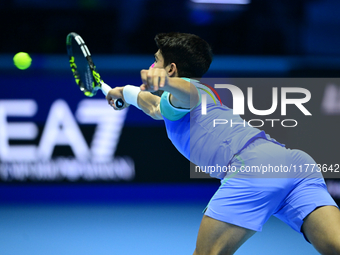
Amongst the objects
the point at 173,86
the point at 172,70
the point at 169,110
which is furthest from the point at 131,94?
the point at 173,86

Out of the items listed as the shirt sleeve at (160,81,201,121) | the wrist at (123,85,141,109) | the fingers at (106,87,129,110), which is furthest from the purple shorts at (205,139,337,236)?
the fingers at (106,87,129,110)

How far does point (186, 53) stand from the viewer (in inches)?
84.7

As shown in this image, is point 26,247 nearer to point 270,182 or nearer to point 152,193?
point 152,193

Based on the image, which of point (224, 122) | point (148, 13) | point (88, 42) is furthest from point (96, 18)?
point (224, 122)

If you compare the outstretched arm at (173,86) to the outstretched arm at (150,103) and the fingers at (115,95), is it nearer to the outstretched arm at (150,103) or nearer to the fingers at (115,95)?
the outstretched arm at (150,103)

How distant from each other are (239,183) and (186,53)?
724 mm

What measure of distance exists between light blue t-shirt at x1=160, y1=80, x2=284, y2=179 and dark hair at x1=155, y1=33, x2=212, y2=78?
0.16 meters

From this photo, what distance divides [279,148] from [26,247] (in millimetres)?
2544

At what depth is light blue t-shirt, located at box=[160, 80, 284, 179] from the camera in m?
1.97

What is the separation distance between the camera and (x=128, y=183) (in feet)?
16.5

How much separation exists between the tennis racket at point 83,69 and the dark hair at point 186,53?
864mm

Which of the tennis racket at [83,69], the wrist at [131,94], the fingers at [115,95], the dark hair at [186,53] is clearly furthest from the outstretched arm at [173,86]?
the tennis racket at [83,69]

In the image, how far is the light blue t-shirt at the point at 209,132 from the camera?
197 cm

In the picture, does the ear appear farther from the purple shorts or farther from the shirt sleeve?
the purple shorts
